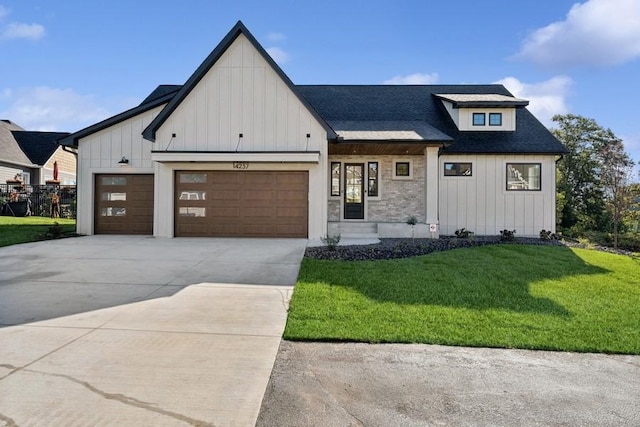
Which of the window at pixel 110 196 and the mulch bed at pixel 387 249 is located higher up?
the window at pixel 110 196

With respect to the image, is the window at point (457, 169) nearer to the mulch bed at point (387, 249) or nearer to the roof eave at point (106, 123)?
the mulch bed at point (387, 249)

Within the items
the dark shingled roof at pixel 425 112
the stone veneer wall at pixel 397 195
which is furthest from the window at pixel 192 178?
the stone veneer wall at pixel 397 195

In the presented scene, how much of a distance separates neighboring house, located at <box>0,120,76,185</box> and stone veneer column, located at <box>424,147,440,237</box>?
25031 mm

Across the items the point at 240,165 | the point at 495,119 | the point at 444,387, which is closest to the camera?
the point at 444,387

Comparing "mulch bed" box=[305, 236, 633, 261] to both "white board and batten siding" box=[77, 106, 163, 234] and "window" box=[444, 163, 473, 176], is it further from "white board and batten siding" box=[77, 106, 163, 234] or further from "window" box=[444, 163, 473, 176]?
"white board and batten siding" box=[77, 106, 163, 234]

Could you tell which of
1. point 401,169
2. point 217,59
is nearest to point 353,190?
point 401,169

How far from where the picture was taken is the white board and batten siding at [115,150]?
13258 mm

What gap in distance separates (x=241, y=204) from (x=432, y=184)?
681cm

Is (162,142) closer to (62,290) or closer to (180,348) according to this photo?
(62,290)

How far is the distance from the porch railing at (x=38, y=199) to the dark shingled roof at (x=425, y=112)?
1483cm

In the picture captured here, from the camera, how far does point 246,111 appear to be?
474 inches

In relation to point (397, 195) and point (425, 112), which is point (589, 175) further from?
point (397, 195)

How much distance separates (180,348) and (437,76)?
22410mm

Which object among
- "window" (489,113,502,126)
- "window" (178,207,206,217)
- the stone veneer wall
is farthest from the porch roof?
"window" (178,207,206,217)
